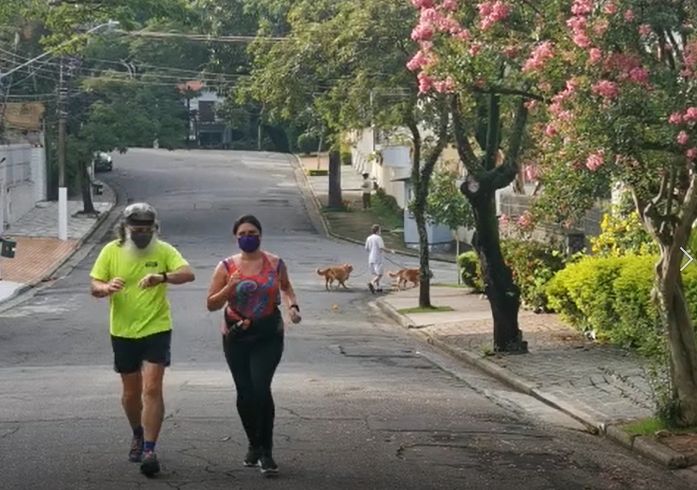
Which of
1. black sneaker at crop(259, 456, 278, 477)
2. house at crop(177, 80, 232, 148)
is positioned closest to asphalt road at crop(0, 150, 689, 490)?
black sneaker at crop(259, 456, 278, 477)

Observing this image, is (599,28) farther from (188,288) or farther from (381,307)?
(188,288)

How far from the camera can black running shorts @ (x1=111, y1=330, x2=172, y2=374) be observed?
8555 millimetres

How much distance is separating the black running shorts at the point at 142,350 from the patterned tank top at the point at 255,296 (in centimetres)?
49

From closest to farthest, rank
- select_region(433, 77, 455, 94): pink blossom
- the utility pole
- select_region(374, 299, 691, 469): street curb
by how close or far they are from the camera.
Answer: select_region(374, 299, 691, 469): street curb
select_region(433, 77, 455, 94): pink blossom
the utility pole

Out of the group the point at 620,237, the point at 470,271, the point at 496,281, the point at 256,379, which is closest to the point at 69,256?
the point at 470,271

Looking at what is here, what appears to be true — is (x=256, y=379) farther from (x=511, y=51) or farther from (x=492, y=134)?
(x=492, y=134)

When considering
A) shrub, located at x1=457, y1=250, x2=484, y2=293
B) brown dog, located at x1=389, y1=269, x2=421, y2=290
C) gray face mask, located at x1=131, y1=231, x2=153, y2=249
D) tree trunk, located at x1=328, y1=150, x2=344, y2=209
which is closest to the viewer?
gray face mask, located at x1=131, y1=231, x2=153, y2=249

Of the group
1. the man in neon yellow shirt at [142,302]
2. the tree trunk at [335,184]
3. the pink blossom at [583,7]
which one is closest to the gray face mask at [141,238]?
the man in neon yellow shirt at [142,302]

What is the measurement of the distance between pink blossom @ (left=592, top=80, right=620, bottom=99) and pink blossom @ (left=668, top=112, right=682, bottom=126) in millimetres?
483

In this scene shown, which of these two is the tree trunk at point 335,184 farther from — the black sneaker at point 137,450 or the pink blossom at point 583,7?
the black sneaker at point 137,450

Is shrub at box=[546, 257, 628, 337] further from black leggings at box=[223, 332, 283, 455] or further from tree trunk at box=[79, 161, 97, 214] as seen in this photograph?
tree trunk at box=[79, 161, 97, 214]

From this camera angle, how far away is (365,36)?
Answer: 25422 millimetres

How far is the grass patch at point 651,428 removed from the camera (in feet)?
35.4

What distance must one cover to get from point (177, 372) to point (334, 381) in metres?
2.43
